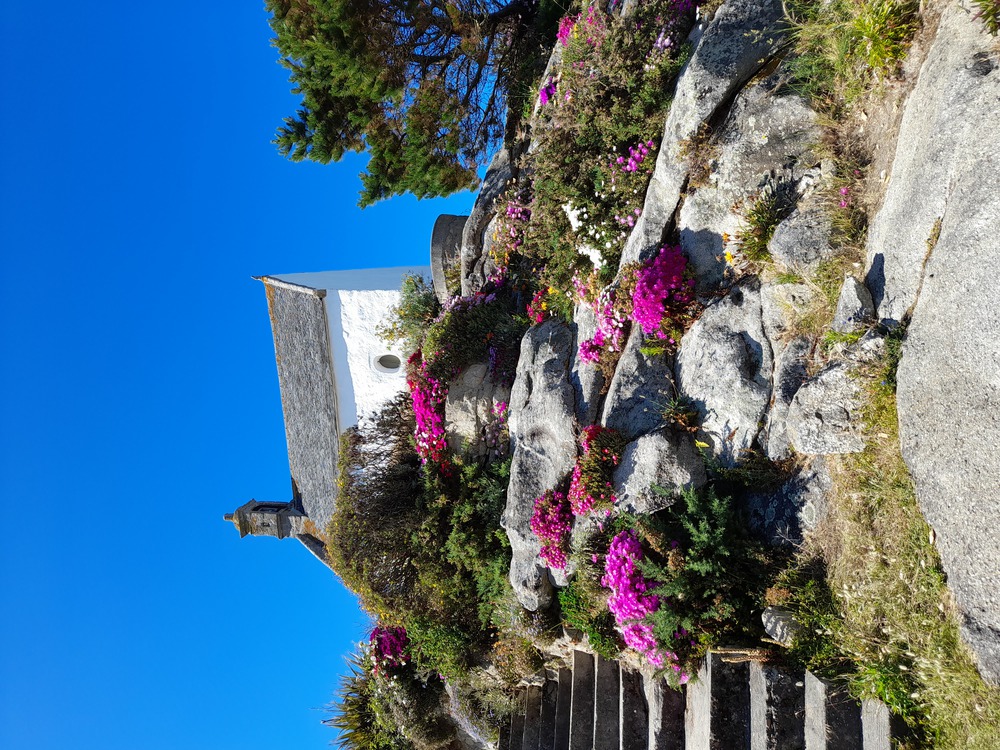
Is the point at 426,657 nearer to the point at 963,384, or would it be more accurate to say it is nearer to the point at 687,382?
the point at 687,382

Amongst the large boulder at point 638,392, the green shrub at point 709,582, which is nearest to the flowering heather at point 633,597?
the green shrub at point 709,582

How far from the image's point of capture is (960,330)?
14.8ft

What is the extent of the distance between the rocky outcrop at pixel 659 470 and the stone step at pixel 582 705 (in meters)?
2.83

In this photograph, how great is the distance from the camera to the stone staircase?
526 cm

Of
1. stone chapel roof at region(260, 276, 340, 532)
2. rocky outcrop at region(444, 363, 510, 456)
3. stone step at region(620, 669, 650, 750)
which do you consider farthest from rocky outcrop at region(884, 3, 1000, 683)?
stone chapel roof at region(260, 276, 340, 532)

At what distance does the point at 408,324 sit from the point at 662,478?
27.2 ft

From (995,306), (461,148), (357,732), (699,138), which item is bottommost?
(357,732)

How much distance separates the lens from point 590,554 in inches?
302

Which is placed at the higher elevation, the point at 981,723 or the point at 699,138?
the point at 699,138

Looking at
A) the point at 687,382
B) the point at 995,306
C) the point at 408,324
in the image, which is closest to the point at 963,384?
the point at 995,306

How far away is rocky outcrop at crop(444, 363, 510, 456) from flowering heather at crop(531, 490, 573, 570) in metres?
2.50

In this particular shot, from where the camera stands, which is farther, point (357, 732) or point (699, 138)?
point (357, 732)

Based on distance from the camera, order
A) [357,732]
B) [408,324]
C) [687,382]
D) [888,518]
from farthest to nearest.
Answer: [408,324] → [357,732] → [687,382] → [888,518]

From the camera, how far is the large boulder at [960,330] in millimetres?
4301
